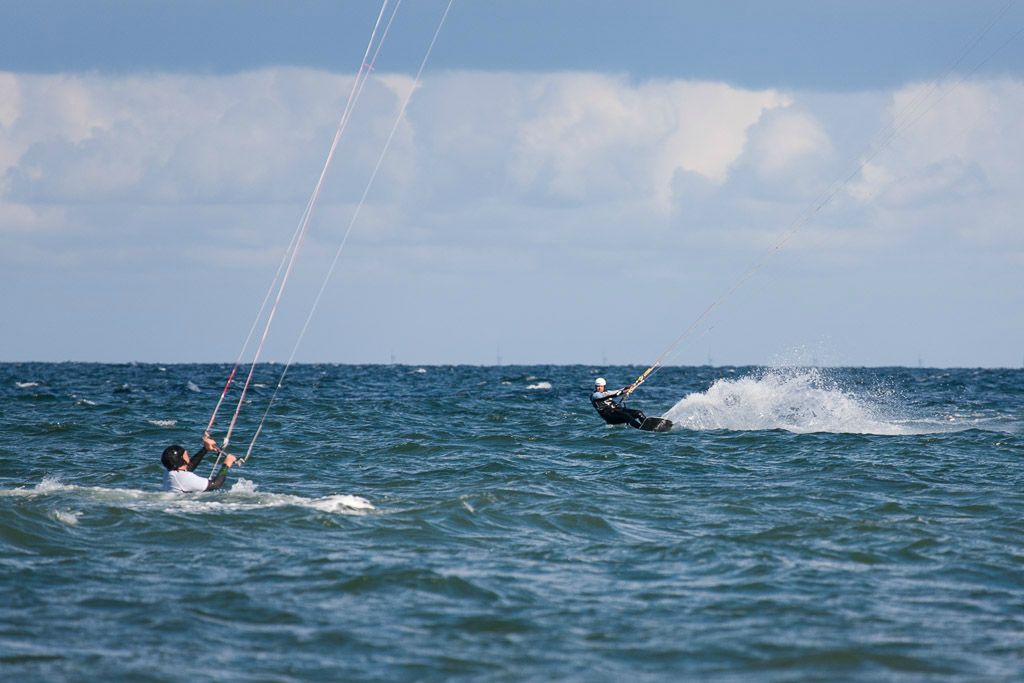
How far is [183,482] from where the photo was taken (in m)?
16.0

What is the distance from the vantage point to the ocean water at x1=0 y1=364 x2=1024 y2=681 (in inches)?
359

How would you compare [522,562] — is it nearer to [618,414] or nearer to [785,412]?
[618,414]

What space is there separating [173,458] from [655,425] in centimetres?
1381

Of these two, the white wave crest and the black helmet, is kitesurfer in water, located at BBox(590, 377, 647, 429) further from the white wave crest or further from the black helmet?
the white wave crest

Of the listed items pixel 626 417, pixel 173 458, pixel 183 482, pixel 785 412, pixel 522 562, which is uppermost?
pixel 785 412

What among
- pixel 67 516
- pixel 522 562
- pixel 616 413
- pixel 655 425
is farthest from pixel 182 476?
pixel 655 425

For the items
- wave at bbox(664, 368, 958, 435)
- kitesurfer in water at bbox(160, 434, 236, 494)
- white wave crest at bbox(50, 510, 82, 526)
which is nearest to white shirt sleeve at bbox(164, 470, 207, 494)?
kitesurfer in water at bbox(160, 434, 236, 494)

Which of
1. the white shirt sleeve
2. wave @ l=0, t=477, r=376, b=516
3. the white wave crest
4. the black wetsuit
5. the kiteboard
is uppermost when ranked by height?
the black wetsuit

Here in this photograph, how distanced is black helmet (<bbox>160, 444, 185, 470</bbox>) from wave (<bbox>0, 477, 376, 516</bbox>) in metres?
0.41

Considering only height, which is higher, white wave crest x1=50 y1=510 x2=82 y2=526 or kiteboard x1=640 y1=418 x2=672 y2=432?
kiteboard x1=640 y1=418 x2=672 y2=432

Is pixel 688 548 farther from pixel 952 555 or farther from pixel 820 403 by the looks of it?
pixel 820 403

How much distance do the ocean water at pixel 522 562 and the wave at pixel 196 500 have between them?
0.24 ft

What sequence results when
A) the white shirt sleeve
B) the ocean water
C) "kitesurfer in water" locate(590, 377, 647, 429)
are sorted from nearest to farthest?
1. the ocean water
2. the white shirt sleeve
3. "kitesurfer in water" locate(590, 377, 647, 429)

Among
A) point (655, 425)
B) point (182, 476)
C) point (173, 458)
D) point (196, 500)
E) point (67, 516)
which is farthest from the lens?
point (655, 425)
